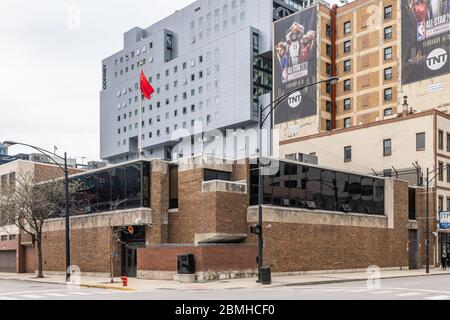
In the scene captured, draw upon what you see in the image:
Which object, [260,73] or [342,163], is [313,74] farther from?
[342,163]

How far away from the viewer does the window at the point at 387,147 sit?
58.3 metres

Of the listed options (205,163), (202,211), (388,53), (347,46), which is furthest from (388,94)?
(202,211)

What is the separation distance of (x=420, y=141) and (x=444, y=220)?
7645mm

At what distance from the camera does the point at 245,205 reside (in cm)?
4009

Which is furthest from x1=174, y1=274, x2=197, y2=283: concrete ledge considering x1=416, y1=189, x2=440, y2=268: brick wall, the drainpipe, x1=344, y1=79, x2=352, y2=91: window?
x1=344, y1=79, x2=352, y2=91: window

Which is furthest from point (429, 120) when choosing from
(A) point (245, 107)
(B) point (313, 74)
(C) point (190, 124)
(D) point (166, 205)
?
(C) point (190, 124)

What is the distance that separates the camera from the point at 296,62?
9156 cm

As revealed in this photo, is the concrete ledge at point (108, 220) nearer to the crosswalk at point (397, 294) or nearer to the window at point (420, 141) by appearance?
the crosswalk at point (397, 294)

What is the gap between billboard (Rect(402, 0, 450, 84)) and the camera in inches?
2916

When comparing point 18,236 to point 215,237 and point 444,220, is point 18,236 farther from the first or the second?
point 444,220

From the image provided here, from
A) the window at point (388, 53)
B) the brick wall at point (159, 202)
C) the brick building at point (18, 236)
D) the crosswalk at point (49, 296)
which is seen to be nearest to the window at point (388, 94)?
the window at point (388, 53)

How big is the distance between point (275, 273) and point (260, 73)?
234ft

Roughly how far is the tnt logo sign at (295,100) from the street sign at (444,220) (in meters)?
39.0

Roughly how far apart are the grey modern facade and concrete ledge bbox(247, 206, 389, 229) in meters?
46.4
